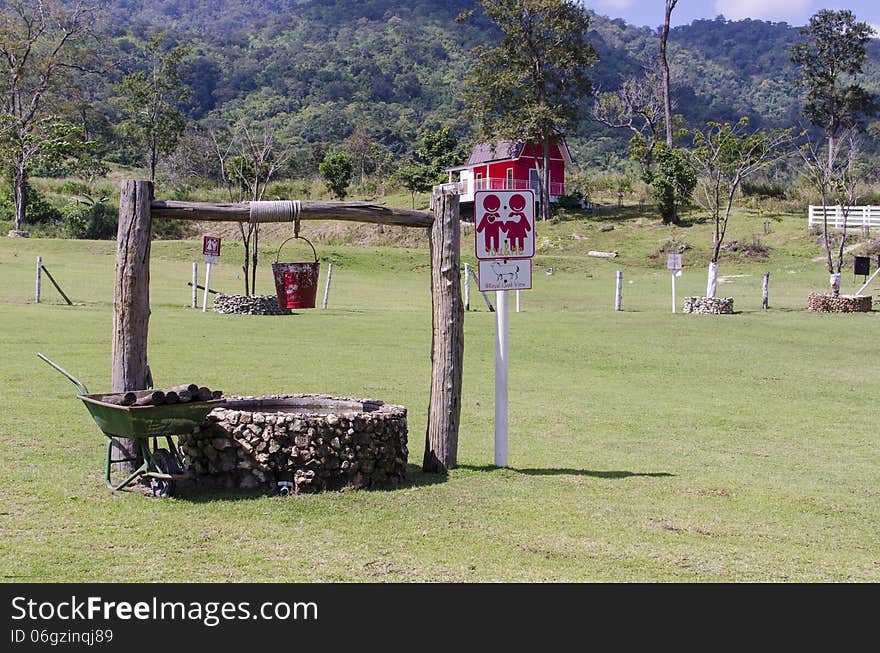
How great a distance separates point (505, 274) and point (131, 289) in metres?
3.17

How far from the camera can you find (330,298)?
1384 inches

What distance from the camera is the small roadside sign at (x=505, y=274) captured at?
29.9ft

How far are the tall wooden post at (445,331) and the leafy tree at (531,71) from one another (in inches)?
2120

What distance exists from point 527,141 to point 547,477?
195 ft

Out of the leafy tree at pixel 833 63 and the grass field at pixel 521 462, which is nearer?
the grass field at pixel 521 462

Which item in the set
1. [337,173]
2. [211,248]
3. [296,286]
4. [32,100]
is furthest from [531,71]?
[296,286]

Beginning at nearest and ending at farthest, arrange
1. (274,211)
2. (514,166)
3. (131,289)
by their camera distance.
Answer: (131,289)
(274,211)
(514,166)

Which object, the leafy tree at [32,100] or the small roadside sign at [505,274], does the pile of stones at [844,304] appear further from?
the leafy tree at [32,100]

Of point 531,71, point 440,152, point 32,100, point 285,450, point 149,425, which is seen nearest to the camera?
point 149,425

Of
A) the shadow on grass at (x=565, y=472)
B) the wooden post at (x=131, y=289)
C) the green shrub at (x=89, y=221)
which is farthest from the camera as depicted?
the green shrub at (x=89, y=221)

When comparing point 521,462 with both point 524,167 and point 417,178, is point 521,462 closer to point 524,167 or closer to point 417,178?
point 417,178

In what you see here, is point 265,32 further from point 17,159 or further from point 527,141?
point 17,159

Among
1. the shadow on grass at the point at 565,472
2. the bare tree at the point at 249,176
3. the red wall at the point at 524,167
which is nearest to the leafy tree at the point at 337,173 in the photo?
the bare tree at the point at 249,176

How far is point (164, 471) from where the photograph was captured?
7.98 meters
